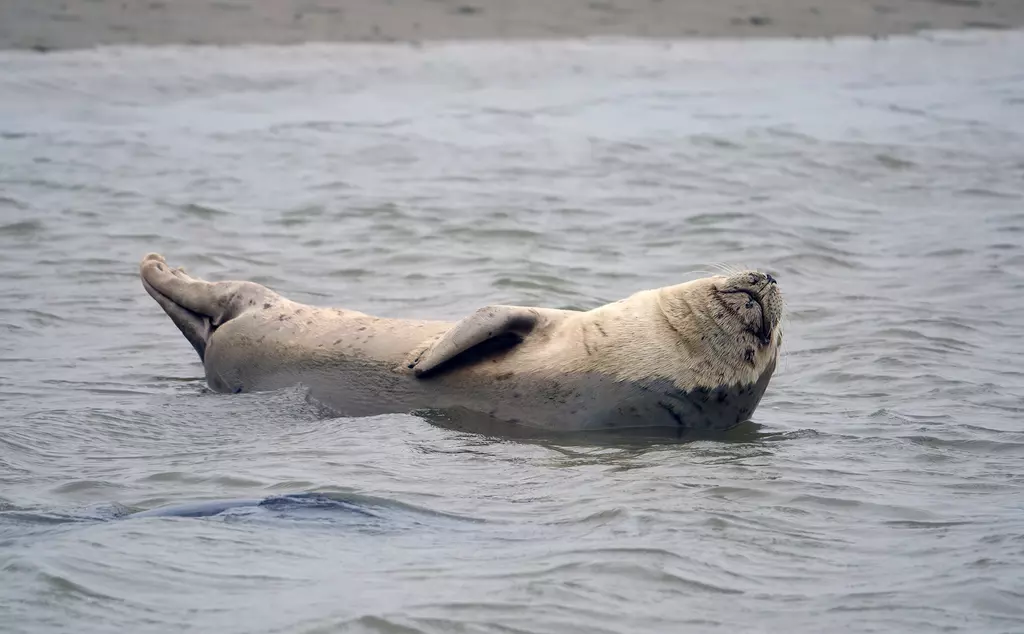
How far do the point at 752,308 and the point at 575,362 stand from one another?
747mm

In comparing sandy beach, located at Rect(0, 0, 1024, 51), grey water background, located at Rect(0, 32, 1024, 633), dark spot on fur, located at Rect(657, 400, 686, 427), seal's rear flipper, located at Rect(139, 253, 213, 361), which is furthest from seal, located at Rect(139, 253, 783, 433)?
sandy beach, located at Rect(0, 0, 1024, 51)

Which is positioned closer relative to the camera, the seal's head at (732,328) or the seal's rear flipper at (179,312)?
the seal's head at (732,328)

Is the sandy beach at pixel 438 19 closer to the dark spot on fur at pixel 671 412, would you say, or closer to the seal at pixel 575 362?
the seal at pixel 575 362

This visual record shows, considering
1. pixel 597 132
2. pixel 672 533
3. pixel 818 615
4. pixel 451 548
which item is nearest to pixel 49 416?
pixel 451 548

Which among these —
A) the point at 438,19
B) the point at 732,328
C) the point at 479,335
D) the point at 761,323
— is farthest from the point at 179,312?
the point at 438,19

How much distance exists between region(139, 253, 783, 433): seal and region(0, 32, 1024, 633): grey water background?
159 mm

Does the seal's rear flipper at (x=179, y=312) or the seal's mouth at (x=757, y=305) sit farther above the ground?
the seal's mouth at (x=757, y=305)

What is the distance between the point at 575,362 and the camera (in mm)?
5875

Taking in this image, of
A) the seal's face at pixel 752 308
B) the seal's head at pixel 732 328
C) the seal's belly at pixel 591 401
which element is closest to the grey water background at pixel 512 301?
the seal's belly at pixel 591 401

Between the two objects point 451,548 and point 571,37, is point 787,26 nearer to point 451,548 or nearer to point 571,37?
point 571,37

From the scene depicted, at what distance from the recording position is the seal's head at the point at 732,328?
5.89 metres

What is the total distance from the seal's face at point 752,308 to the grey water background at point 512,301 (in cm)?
43

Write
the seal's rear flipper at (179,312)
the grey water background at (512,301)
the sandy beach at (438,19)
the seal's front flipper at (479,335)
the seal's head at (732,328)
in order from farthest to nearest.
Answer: the sandy beach at (438,19)
the seal's rear flipper at (179,312)
the seal's head at (732,328)
the seal's front flipper at (479,335)
the grey water background at (512,301)

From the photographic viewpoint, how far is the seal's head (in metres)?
5.89
